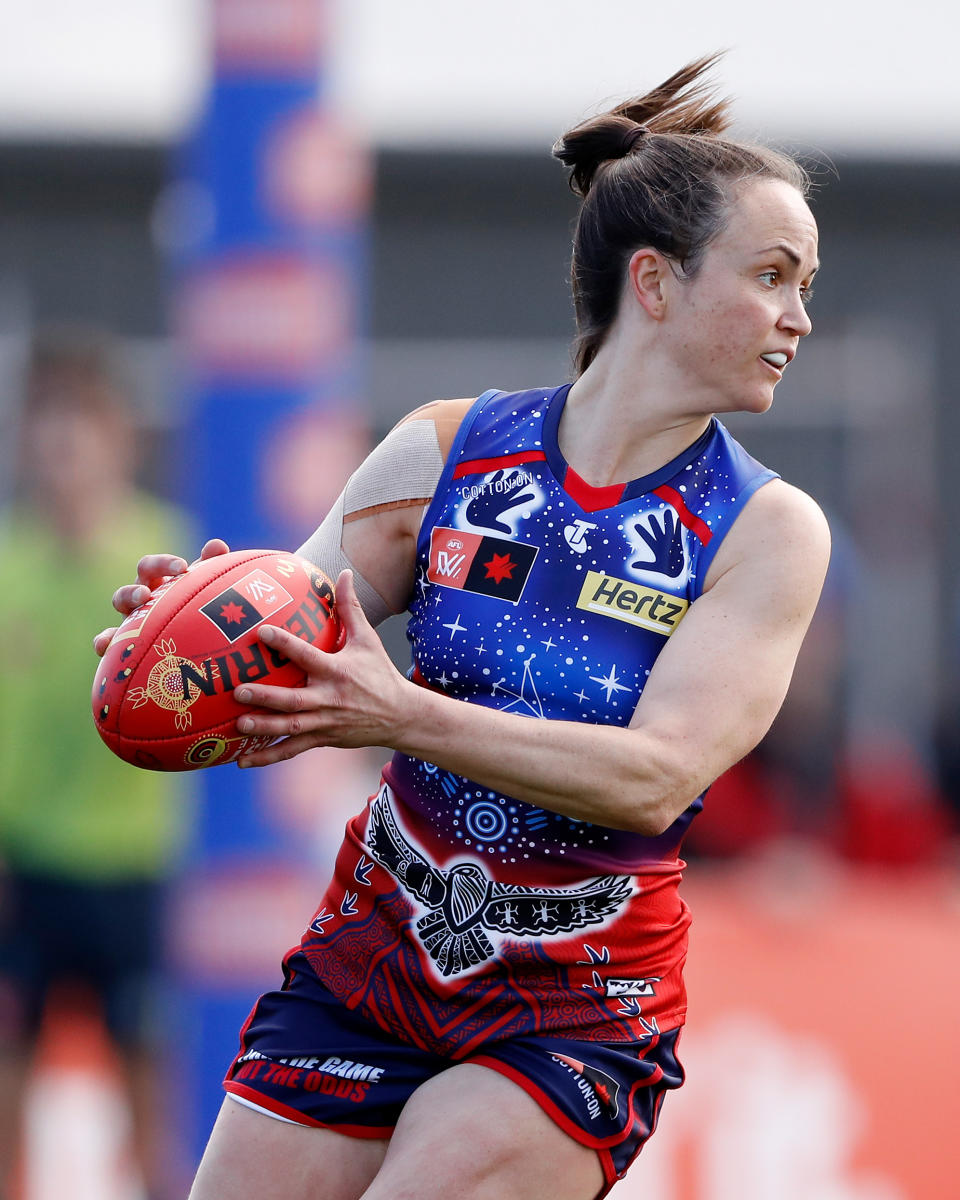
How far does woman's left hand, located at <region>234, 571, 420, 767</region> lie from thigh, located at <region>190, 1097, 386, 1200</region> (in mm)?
790

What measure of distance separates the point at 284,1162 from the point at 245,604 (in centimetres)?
100

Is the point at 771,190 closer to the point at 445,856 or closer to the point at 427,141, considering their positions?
the point at 445,856

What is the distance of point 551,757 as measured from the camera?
2.77 m

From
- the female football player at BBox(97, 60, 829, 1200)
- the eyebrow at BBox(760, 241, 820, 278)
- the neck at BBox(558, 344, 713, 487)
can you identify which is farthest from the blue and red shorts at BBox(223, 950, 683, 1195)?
the eyebrow at BBox(760, 241, 820, 278)

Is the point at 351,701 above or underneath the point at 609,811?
above

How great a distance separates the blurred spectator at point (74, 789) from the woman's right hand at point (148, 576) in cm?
317

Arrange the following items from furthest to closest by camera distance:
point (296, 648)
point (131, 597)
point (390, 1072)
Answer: point (390, 1072) < point (131, 597) < point (296, 648)

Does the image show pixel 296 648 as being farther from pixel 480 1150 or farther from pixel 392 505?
pixel 480 1150

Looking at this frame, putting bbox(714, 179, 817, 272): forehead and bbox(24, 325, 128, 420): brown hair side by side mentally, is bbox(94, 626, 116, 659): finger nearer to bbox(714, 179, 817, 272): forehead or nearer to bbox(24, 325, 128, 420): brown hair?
bbox(714, 179, 817, 272): forehead

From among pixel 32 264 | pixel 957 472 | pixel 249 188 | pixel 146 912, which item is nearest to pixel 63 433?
pixel 249 188

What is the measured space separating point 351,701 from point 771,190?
3.83 ft

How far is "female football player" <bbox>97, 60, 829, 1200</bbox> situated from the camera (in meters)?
2.90

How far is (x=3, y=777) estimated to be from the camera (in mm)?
6254

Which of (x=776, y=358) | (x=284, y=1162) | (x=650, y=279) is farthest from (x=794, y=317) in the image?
(x=284, y=1162)
